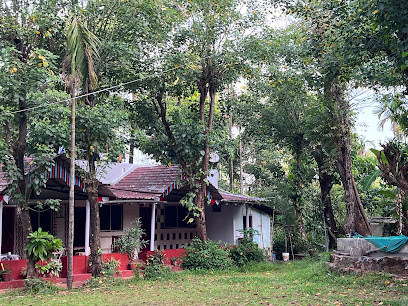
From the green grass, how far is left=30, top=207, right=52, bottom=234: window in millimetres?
3689

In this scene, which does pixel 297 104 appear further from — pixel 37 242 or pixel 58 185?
pixel 37 242

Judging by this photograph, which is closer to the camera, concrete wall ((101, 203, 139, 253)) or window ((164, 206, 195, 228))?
concrete wall ((101, 203, 139, 253))

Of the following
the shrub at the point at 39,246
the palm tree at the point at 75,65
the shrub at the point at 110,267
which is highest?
the palm tree at the point at 75,65

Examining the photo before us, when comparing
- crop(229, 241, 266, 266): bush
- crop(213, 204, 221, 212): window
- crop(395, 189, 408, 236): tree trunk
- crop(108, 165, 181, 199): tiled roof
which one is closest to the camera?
crop(395, 189, 408, 236): tree trunk

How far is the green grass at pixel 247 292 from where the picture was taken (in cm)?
945

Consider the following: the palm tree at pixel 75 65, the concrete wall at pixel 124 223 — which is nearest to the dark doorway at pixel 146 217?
the concrete wall at pixel 124 223

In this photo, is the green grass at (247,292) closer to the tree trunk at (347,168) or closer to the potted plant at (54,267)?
the potted plant at (54,267)

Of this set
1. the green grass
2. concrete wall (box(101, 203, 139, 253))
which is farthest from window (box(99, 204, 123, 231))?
the green grass

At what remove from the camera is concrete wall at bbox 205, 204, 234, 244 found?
20109 mm

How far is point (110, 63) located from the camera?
1362 cm

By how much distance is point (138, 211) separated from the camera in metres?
18.0

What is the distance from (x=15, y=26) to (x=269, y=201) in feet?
46.8

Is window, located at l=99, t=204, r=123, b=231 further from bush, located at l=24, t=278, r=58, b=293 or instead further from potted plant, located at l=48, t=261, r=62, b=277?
bush, located at l=24, t=278, r=58, b=293

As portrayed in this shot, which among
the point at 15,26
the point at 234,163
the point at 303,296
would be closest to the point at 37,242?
the point at 15,26
